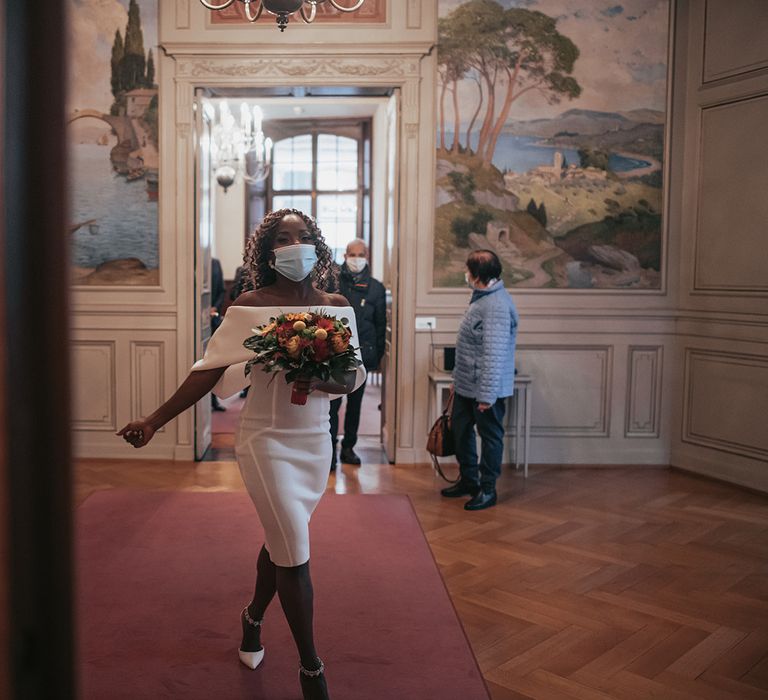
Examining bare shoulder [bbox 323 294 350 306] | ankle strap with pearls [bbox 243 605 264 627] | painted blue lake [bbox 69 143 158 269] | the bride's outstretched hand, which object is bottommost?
ankle strap with pearls [bbox 243 605 264 627]

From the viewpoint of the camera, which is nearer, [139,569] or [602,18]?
[139,569]

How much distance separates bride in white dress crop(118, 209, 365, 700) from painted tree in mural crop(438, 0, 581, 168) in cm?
398

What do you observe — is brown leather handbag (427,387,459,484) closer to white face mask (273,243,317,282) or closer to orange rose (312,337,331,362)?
white face mask (273,243,317,282)

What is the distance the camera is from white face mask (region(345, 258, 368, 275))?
6.50 m

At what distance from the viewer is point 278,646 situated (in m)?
3.35

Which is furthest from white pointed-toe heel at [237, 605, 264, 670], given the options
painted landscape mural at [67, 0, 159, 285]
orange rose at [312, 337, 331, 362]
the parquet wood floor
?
painted landscape mural at [67, 0, 159, 285]

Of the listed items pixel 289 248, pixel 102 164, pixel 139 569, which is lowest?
pixel 139 569

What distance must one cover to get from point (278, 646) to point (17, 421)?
301 centimetres

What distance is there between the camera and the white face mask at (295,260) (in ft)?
9.47

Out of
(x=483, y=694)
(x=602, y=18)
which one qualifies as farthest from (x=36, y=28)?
(x=602, y=18)

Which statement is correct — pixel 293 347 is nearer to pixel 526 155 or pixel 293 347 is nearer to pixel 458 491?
pixel 458 491

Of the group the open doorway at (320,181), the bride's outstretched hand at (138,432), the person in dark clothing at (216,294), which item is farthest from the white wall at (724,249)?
the open doorway at (320,181)

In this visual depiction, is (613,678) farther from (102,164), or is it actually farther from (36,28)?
(102,164)

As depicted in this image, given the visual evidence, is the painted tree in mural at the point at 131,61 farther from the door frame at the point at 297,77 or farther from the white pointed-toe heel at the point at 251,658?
the white pointed-toe heel at the point at 251,658
